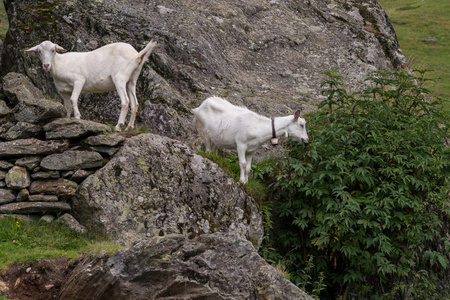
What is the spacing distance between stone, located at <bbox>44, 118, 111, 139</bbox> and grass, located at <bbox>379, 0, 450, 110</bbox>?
19.3m

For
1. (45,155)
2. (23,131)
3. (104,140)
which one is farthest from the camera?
(104,140)

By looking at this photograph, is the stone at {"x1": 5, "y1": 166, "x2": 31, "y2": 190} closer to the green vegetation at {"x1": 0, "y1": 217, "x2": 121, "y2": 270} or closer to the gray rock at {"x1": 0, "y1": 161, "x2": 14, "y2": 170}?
the gray rock at {"x1": 0, "y1": 161, "x2": 14, "y2": 170}

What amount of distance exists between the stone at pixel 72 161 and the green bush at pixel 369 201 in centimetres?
410

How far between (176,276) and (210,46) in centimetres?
967

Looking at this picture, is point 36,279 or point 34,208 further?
point 34,208

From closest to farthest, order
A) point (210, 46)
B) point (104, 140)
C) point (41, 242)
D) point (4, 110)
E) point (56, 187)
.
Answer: point (41, 242), point (56, 187), point (104, 140), point (4, 110), point (210, 46)

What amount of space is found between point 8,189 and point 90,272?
2.76 meters

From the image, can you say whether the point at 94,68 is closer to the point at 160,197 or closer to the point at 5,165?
the point at 5,165

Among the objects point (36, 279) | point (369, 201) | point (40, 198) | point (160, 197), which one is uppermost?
point (40, 198)

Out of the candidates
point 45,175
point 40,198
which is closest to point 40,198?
point 40,198

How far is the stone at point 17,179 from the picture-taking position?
8484mm

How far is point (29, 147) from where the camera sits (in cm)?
888

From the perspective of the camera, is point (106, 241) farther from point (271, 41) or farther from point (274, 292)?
point (271, 41)

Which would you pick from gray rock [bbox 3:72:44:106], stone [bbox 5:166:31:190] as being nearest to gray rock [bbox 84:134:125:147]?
stone [bbox 5:166:31:190]
